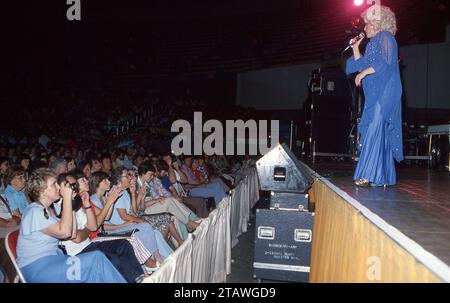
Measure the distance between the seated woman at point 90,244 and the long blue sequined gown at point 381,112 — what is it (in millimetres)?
2295

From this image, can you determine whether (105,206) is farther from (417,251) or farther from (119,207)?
(417,251)

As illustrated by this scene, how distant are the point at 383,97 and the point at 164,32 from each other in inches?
690

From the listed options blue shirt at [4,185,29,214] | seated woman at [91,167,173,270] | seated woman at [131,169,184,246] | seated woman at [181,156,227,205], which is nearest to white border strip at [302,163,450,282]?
seated woman at [91,167,173,270]

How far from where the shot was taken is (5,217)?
417 centimetres

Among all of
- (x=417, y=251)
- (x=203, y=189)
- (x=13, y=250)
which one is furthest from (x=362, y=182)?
(x=203, y=189)

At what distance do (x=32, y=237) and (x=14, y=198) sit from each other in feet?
5.61

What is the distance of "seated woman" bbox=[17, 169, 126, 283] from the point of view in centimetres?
289

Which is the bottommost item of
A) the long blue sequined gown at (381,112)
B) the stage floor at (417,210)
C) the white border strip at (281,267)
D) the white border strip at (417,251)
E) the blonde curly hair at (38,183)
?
the white border strip at (281,267)

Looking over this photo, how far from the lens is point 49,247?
9.88 ft

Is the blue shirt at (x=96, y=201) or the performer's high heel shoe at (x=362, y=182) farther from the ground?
the performer's high heel shoe at (x=362, y=182)

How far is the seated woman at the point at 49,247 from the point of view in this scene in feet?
9.48

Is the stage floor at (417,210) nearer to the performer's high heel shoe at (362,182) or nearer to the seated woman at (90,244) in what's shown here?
the performer's high heel shoe at (362,182)

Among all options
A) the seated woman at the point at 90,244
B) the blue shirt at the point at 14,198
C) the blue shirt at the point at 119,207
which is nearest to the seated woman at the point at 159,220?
the blue shirt at the point at 119,207
